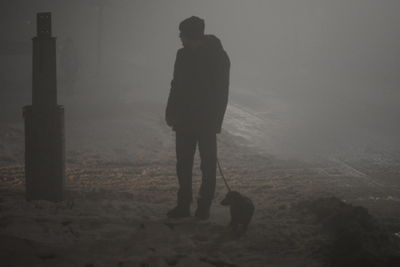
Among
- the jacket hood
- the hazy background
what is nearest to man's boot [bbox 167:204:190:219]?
the jacket hood

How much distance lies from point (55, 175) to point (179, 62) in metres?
2.23

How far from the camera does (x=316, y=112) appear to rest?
63.8ft

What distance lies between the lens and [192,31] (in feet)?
14.7

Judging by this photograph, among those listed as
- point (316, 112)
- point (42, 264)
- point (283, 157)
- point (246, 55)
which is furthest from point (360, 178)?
point (246, 55)

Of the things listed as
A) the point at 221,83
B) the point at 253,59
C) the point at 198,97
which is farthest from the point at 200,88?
the point at 253,59

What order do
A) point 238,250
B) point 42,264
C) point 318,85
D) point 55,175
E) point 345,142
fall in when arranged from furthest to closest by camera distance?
point 318,85
point 345,142
point 55,175
point 238,250
point 42,264

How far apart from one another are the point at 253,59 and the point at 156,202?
48.8m

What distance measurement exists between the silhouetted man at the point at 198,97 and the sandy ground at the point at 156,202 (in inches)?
24.8

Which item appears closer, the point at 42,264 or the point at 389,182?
the point at 42,264

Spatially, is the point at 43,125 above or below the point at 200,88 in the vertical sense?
below

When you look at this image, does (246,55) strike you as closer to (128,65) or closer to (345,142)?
(128,65)

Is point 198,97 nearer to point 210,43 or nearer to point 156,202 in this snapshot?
point 210,43

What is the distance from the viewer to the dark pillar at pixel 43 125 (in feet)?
18.0

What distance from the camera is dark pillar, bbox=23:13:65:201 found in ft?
18.0
